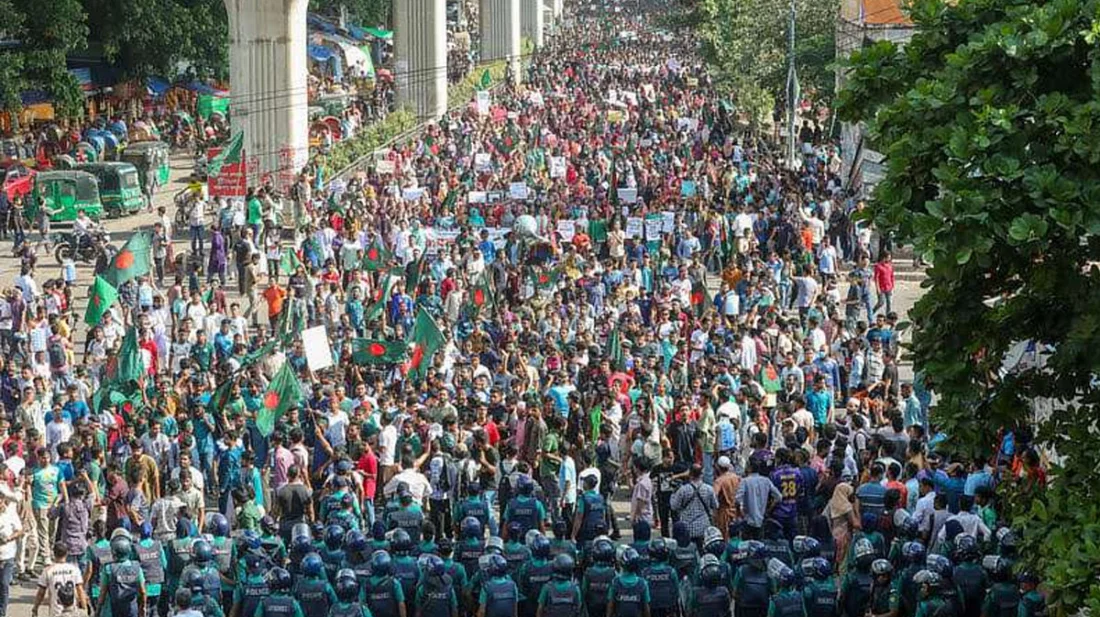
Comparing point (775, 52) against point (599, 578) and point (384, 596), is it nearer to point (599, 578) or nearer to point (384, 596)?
point (599, 578)

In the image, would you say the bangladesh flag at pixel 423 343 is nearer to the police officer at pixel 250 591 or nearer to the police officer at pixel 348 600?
the police officer at pixel 250 591

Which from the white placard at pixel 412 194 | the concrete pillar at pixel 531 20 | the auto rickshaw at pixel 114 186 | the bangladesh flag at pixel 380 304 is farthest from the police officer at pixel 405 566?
the concrete pillar at pixel 531 20

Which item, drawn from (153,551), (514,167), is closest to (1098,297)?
(153,551)

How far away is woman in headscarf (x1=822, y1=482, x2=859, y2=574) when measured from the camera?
17.8m

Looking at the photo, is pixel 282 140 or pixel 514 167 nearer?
pixel 514 167

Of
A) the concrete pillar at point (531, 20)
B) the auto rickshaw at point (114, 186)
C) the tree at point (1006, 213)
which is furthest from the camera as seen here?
the concrete pillar at point (531, 20)

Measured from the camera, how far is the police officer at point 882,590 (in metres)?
15.7

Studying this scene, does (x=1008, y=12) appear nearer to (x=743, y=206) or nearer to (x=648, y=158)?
(x=743, y=206)

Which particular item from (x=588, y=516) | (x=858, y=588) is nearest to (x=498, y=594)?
(x=588, y=516)

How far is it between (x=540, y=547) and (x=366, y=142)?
31.9 m

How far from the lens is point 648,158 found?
43.2 m

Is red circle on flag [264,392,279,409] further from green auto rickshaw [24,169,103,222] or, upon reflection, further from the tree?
green auto rickshaw [24,169,103,222]

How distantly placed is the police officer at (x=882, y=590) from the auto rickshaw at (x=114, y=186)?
29.5 meters

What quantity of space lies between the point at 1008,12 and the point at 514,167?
28.7 meters
